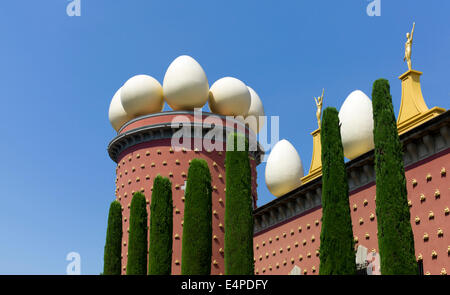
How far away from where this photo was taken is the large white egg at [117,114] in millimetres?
34500

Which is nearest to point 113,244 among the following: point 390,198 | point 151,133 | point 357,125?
point 151,133

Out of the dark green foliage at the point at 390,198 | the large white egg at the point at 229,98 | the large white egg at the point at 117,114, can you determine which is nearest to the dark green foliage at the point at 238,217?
the dark green foliage at the point at 390,198

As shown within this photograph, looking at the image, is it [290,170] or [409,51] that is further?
[290,170]

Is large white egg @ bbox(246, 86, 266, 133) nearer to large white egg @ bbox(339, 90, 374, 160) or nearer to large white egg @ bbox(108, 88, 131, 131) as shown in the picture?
Result: large white egg @ bbox(108, 88, 131, 131)

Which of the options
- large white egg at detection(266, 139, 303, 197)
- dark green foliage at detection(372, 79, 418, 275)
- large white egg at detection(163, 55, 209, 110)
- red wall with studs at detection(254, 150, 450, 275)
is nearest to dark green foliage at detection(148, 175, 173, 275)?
red wall with studs at detection(254, 150, 450, 275)

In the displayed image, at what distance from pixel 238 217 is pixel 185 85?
1173cm

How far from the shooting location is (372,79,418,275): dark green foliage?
1600 cm

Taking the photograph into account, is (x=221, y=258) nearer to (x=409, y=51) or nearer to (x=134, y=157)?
(x=134, y=157)

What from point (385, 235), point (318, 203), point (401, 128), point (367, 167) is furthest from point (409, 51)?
point (385, 235)

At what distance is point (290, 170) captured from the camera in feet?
95.0

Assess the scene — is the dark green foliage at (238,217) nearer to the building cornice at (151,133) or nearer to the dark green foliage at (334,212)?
the dark green foliage at (334,212)

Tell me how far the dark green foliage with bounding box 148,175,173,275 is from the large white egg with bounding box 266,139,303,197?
673 centimetres

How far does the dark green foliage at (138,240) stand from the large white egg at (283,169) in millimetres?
6933

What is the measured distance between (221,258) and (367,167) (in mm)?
10912
